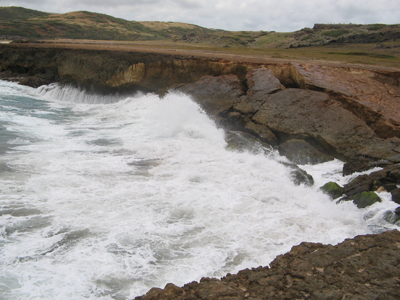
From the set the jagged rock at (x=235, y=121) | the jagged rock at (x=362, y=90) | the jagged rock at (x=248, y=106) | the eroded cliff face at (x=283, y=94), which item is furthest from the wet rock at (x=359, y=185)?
the jagged rock at (x=248, y=106)

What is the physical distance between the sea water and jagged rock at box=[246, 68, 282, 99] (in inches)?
93.8

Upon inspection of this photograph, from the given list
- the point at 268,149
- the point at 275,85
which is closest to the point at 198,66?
the point at 275,85

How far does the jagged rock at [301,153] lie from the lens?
9.12 metres

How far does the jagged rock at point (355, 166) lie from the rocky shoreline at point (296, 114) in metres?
0.02

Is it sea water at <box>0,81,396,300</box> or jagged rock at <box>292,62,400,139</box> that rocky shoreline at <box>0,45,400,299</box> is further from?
sea water at <box>0,81,396,300</box>

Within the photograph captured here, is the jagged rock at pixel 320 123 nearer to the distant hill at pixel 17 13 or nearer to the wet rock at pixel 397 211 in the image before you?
the wet rock at pixel 397 211

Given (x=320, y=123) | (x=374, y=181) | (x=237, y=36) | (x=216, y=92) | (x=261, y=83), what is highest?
(x=237, y=36)

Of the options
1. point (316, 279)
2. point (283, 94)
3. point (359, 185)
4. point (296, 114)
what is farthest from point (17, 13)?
point (316, 279)

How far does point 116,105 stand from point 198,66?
4303 millimetres

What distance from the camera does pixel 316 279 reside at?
3.62 m

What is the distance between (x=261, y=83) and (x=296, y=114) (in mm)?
2338

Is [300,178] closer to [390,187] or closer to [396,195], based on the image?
[390,187]

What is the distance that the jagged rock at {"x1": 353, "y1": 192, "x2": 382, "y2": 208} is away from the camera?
6.45 metres

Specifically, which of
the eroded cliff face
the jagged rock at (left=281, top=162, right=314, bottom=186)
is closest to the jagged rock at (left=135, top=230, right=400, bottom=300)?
the jagged rock at (left=281, top=162, right=314, bottom=186)
